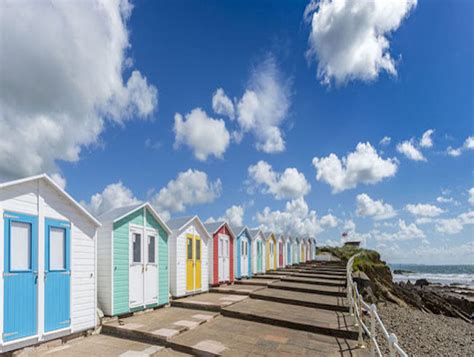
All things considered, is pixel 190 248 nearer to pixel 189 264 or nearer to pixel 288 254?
pixel 189 264

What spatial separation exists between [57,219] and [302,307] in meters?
8.35

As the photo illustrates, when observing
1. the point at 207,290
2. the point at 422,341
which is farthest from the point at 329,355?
the point at 207,290

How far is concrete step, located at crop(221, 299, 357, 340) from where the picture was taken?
8.11 m

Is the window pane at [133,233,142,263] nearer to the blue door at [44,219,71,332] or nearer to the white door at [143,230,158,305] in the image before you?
the white door at [143,230,158,305]

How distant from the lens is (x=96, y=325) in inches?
320

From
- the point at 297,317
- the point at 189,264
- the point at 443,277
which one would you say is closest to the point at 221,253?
the point at 189,264

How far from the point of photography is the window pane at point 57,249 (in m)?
7.16

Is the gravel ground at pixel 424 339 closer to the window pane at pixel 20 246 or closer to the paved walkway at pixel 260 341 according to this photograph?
the paved walkway at pixel 260 341

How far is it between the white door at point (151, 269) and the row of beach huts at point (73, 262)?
1.2 inches

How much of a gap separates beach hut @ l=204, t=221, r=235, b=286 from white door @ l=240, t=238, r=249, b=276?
1.77 metres

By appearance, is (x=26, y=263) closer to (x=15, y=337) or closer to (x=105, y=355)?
(x=15, y=337)

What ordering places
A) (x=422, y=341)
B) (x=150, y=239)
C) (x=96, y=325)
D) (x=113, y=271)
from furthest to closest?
1. (x=150, y=239)
2. (x=422, y=341)
3. (x=113, y=271)
4. (x=96, y=325)

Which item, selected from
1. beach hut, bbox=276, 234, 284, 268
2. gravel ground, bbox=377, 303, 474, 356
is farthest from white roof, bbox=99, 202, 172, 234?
beach hut, bbox=276, 234, 284, 268

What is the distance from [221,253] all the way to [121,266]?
7910 mm
